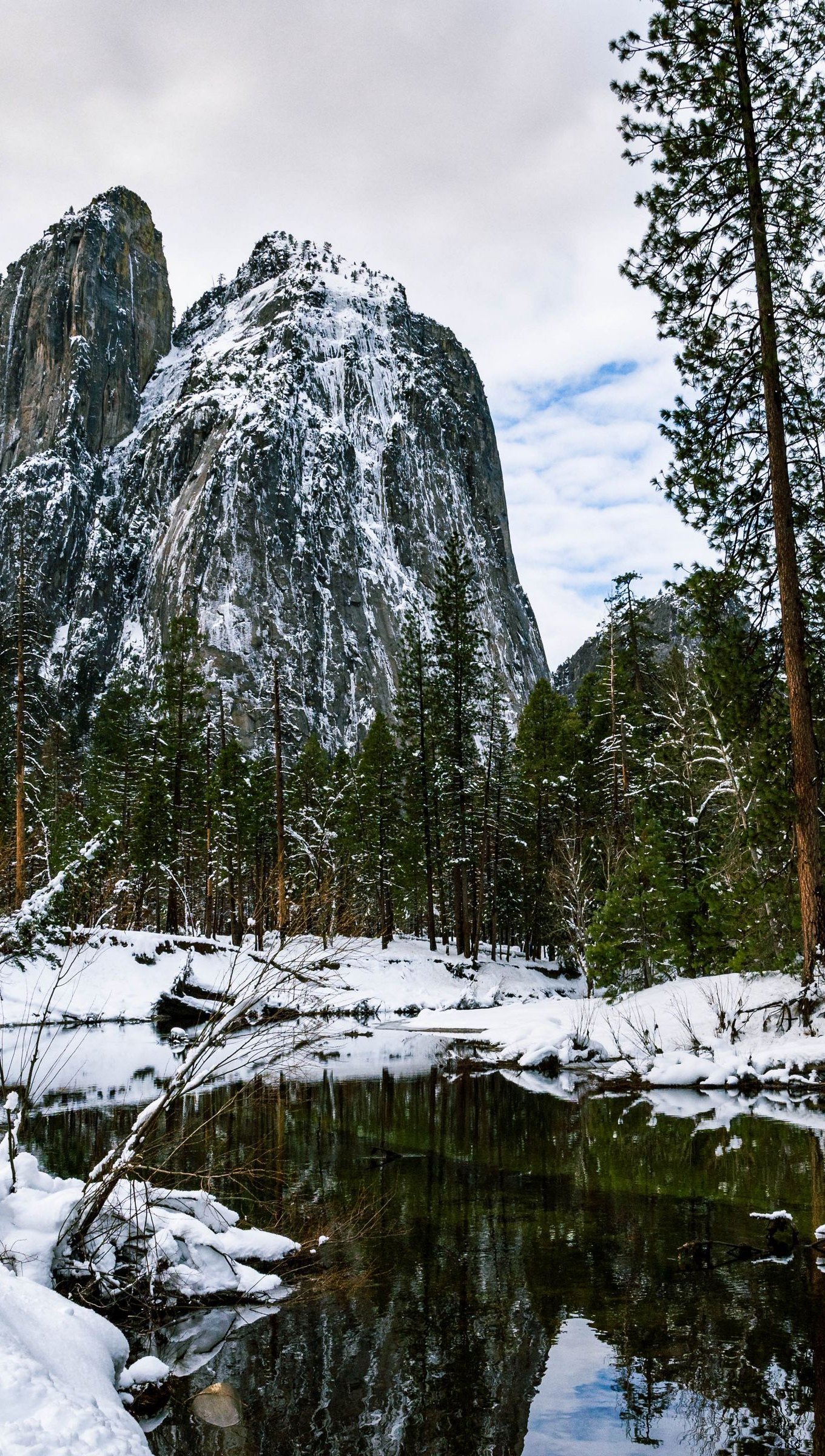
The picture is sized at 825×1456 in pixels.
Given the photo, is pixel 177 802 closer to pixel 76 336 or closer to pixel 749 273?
pixel 749 273

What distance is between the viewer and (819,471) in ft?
40.8

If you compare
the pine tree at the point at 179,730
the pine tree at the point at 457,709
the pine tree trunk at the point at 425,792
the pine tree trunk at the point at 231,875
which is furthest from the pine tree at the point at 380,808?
the pine tree at the point at 179,730

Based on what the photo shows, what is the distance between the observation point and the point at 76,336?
510 ft

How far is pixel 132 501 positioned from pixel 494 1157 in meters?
148

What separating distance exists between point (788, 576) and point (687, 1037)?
28.7 feet

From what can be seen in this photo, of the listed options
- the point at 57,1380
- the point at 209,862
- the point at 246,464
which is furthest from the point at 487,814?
the point at 246,464

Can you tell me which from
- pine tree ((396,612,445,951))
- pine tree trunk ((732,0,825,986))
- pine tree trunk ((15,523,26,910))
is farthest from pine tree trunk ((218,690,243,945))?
pine tree trunk ((732,0,825,986))

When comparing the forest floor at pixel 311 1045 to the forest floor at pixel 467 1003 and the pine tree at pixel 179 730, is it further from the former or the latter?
the pine tree at pixel 179 730

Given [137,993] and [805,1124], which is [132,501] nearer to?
[137,993]

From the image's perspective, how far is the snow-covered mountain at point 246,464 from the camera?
129 metres

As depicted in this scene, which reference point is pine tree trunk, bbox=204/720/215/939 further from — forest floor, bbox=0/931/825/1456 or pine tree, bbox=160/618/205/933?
forest floor, bbox=0/931/825/1456

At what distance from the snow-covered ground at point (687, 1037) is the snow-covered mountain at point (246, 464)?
95.7m

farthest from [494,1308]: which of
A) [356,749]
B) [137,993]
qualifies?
[356,749]

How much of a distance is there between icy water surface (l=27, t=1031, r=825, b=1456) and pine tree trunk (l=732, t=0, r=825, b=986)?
3.11 m
